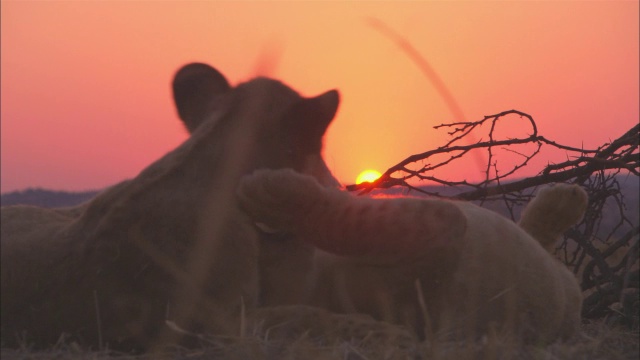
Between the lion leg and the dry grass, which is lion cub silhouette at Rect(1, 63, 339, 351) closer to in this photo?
the dry grass

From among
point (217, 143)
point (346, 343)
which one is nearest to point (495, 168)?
point (217, 143)

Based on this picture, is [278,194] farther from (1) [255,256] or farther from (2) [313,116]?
(2) [313,116]

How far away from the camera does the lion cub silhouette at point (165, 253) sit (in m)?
2.70

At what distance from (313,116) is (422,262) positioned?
763 millimetres

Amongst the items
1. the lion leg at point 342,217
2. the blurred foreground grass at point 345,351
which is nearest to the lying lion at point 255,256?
the lion leg at point 342,217

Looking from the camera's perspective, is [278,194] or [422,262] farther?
[422,262]

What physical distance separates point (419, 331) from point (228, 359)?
860mm

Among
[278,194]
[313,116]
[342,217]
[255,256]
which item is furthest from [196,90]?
[342,217]

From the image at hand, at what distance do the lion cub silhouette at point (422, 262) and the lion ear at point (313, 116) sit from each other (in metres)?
0.48

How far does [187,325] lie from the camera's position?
8.86ft

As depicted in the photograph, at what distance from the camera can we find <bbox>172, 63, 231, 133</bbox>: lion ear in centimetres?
338

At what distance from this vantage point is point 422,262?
2.74m

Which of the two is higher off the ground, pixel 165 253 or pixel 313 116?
pixel 313 116

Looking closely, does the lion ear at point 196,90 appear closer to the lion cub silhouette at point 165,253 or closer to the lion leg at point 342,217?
the lion cub silhouette at point 165,253
